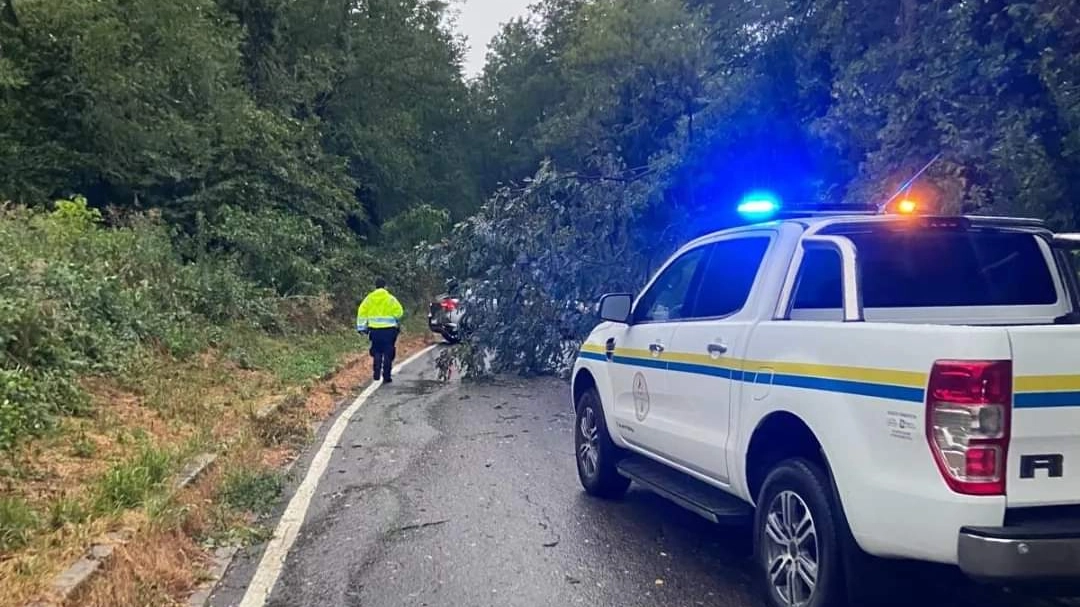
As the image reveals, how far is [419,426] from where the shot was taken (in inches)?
433

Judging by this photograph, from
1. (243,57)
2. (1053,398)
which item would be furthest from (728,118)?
(243,57)

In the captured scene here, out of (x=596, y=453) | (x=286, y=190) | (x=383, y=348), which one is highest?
→ (x=286, y=190)

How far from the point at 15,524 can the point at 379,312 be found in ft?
31.0

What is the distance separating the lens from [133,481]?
6.83m

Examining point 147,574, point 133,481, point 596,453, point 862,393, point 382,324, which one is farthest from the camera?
point 382,324

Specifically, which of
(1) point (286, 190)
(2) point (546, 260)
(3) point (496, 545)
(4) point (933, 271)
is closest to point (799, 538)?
(4) point (933, 271)

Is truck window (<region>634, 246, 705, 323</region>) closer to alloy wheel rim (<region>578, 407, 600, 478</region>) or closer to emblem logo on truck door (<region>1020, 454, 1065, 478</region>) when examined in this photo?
alloy wheel rim (<region>578, 407, 600, 478</region>)

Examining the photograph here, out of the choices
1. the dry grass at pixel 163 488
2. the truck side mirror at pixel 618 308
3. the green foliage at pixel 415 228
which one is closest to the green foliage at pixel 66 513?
the dry grass at pixel 163 488

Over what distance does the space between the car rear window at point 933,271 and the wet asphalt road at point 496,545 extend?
1441mm

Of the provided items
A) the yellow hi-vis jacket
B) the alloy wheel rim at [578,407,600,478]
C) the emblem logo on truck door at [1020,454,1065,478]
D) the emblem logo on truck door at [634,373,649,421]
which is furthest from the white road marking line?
the yellow hi-vis jacket

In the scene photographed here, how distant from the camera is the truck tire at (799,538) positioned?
432cm

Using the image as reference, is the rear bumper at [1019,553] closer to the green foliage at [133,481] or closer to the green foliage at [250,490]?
the green foliage at [250,490]

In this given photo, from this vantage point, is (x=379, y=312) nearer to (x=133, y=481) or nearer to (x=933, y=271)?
(x=133, y=481)

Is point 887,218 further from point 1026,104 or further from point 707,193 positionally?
point 707,193
